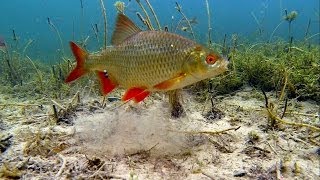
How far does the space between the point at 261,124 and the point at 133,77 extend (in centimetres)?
226

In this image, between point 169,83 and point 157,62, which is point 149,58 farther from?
point 169,83

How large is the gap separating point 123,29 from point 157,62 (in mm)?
693

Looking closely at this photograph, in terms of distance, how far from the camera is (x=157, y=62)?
3.37 m

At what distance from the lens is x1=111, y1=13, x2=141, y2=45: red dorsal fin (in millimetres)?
3730

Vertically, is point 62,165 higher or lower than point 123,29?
lower

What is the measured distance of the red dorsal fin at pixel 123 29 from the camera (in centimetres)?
373

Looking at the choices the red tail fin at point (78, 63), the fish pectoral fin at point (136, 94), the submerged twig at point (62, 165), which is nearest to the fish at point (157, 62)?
the fish pectoral fin at point (136, 94)

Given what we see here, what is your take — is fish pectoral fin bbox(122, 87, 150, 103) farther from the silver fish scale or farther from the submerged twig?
the submerged twig

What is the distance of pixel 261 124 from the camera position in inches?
190

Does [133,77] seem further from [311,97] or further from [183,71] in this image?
[311,97]

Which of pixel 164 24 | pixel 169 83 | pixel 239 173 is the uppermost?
pixel 164 24

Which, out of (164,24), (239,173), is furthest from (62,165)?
(164,24)

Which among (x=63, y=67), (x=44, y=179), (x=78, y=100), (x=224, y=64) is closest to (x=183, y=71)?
(x=224, y=64)

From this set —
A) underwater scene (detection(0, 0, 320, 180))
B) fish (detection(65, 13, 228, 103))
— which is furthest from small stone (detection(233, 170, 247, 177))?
fish (detection(65, 13, 228, 103))
